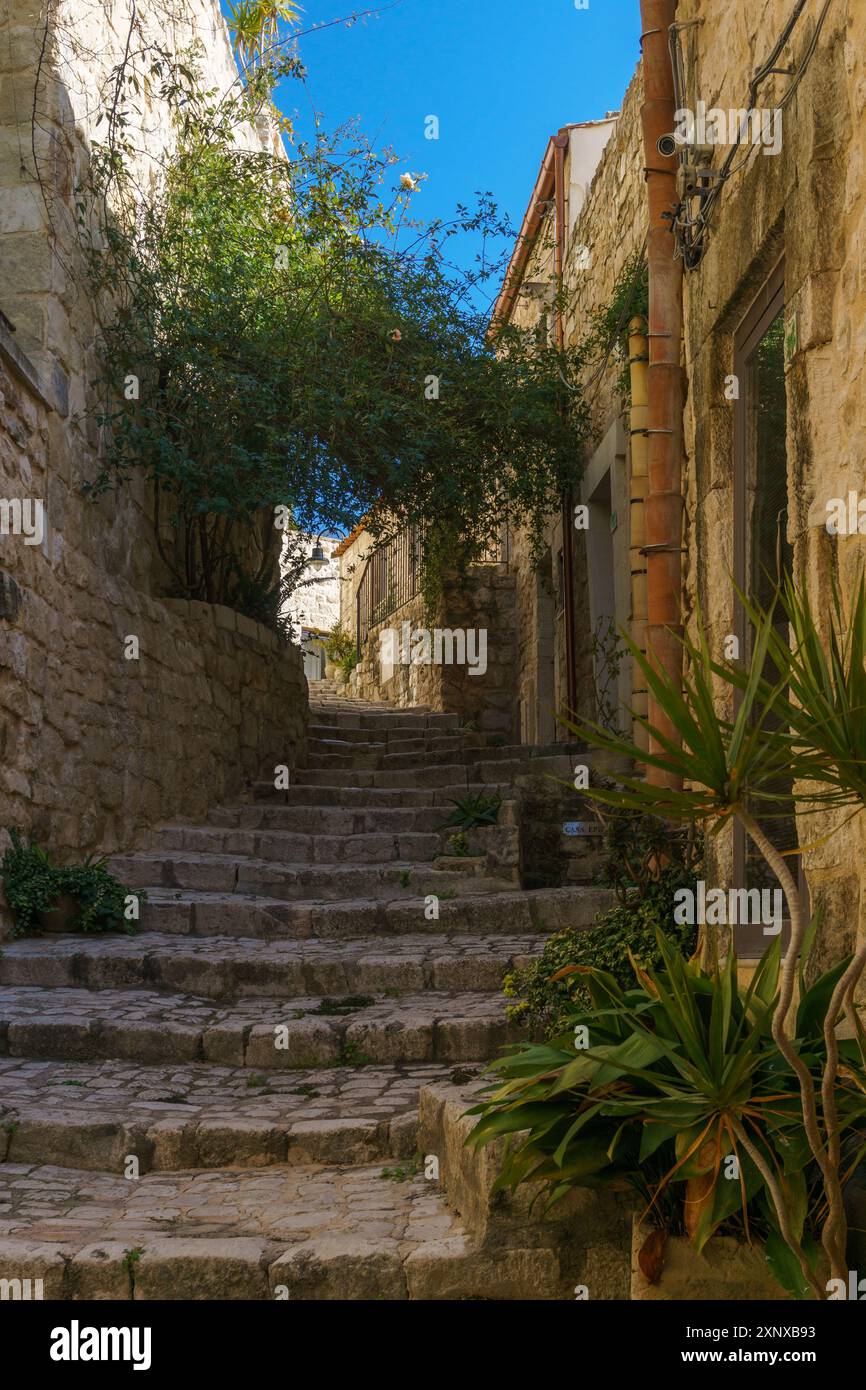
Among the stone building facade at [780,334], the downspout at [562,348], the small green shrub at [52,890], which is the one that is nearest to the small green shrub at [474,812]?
the downspout at [562,348]

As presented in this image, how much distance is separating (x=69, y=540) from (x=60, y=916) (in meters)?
1.93

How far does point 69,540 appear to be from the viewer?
6699mm

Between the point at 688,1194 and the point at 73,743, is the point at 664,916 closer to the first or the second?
the point at 688,1194

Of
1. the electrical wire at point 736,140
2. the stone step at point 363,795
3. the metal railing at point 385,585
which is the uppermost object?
the metal railing at point 385,585

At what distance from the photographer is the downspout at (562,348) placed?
10086 mm

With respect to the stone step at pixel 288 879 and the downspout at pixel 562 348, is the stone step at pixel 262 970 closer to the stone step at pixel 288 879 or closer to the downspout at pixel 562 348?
the stone step at pixel 288 879

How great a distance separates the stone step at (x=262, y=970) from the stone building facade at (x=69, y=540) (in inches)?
28.6

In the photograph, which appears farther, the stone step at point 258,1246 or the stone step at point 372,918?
the stone step at point 372,918

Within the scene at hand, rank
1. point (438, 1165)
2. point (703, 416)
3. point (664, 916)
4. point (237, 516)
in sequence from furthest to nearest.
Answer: point (237, 516) → point (664, 916) → point (703, 416) → point (438, 1165)

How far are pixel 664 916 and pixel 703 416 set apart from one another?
194cm

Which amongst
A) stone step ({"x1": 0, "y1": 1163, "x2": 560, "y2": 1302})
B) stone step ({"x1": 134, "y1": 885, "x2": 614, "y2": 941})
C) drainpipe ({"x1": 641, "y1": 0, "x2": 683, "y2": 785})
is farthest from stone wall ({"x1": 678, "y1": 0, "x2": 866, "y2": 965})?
stone step ({"x1": 134, "y1": 885, "x2": 614, "y2": 941})

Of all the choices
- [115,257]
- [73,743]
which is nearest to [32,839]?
[73,743]

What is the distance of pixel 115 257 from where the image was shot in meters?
7.41

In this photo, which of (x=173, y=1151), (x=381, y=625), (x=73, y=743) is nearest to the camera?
(x=173, y=1151)
